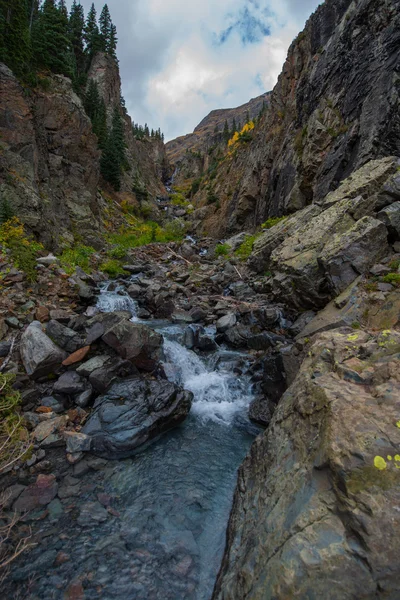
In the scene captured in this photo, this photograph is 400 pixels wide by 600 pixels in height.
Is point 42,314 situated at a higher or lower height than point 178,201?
lower

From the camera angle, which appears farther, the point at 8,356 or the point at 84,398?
the point at 8,356

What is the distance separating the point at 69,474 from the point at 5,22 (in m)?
21.3

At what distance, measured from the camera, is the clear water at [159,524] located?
3.67 metres

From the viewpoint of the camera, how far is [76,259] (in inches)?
575

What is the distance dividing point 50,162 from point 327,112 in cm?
1957

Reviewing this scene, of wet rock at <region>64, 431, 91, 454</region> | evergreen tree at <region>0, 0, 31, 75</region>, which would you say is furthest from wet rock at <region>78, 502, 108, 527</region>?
evergreen tree at <region>0, 0, 31, 75</region>

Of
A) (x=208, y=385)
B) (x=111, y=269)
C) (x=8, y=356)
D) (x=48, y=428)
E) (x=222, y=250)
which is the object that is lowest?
(x=208, y=385)

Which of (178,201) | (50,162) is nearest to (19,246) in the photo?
(50,162)

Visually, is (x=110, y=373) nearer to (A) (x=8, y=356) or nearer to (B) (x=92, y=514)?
(A) (x=8, y=356)

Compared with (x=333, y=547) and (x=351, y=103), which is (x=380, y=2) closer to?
(x=351, y=103)

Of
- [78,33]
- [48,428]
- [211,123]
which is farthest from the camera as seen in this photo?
[211,123]

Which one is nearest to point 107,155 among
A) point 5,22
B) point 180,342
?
point 5,22

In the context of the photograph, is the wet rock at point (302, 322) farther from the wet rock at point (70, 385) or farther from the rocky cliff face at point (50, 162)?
the rocky cliff face at point (50, 162)

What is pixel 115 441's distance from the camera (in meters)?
5.75
